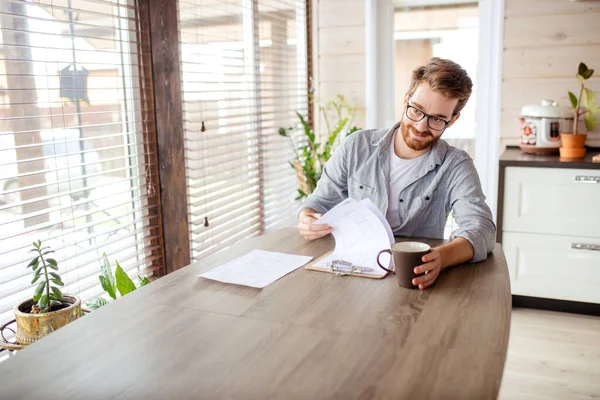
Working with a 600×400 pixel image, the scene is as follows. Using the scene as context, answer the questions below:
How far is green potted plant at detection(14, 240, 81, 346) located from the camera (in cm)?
175

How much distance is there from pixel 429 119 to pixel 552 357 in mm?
1551

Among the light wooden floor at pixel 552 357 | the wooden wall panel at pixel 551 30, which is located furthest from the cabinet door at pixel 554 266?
the wooden wall panel at pixel 551 30

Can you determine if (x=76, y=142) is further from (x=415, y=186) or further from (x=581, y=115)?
(x=581, y=115)

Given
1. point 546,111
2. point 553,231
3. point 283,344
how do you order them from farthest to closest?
point 546,111
point 553,231
point 283,344

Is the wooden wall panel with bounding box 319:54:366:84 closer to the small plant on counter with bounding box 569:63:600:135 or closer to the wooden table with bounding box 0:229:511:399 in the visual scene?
the small plant on counter with bounding box 569:63:600:135

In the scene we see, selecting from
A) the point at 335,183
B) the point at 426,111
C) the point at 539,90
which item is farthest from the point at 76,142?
the point at 539,90

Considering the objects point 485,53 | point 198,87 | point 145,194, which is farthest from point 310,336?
point 485,53

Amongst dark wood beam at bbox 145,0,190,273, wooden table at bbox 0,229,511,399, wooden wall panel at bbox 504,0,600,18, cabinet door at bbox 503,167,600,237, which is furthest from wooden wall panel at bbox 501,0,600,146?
wooden table at bbox 0,229,511,399

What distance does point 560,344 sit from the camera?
2863 millimetres

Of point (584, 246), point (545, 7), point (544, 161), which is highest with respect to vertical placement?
point (545, 7)

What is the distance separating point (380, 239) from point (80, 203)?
3.82 ft

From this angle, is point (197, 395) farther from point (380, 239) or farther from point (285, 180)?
point (285, 180)

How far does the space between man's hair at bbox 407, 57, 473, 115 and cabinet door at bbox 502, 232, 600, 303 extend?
156 cm

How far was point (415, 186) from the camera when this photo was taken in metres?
1.93
